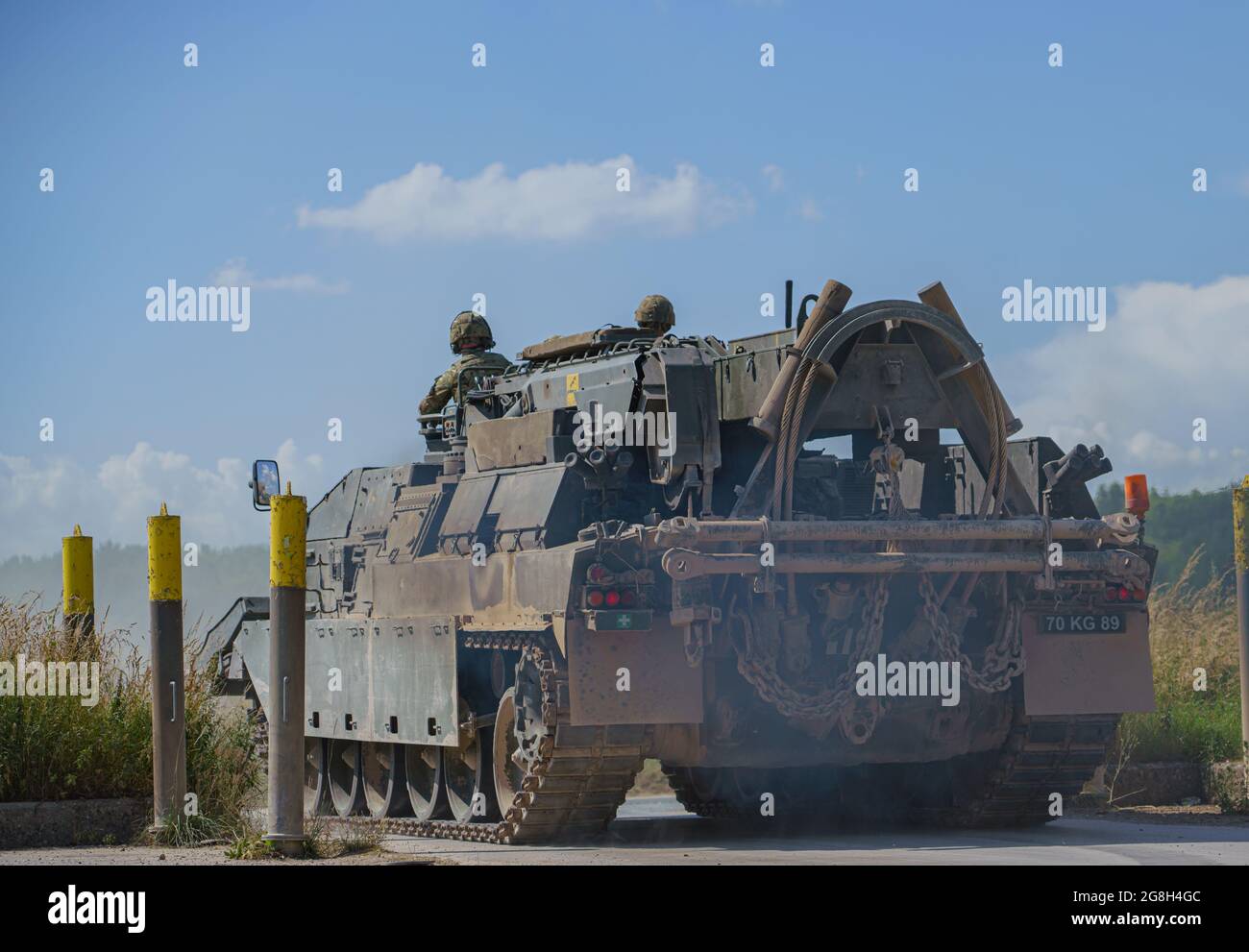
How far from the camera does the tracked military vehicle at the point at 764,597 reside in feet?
45.3

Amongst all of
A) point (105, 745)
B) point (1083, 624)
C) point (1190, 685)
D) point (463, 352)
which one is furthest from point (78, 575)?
point (1190, 685)

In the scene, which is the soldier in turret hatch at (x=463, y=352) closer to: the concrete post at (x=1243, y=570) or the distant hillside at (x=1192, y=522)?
the concrete post at (x=1243, y=570)

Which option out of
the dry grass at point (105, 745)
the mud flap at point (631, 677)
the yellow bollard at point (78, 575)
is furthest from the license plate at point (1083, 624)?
the yellow bollard at point (78, 575)

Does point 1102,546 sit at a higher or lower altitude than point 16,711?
higher

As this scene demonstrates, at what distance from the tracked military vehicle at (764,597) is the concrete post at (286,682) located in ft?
6.19

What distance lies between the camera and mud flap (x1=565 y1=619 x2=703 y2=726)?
13.6m

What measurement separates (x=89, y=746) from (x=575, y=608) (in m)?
3.67

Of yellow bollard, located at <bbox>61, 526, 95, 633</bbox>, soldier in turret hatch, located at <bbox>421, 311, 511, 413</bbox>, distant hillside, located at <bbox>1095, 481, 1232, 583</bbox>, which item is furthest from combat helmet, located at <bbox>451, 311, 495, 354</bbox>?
distant hillside, located at <bbox>1095, 481, 1232, 583</bbox>

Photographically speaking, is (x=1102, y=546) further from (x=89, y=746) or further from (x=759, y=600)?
(x=89, y=746)

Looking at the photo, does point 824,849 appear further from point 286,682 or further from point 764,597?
point 286,682

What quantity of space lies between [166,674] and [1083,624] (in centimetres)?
668

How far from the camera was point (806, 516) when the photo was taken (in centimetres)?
1449
